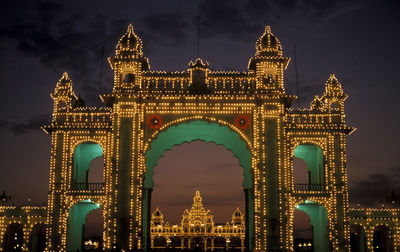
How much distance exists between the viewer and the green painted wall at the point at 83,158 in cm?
3573

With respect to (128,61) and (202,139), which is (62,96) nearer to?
(128,61)

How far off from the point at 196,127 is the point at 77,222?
1083cm

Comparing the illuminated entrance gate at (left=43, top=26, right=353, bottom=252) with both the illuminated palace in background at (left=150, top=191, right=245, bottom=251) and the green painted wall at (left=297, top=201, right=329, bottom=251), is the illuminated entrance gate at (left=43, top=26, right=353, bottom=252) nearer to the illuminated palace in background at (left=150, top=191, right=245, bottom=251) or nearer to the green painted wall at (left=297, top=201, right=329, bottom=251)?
the green painted wall at (left=297, top=201, right=329, bottom=251)

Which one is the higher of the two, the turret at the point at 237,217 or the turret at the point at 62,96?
the turret at the point at 62,96

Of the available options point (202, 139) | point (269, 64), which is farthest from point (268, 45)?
point (202, 139)

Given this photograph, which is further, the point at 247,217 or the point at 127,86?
the point at 247,217

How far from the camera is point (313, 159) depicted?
A: 124ft

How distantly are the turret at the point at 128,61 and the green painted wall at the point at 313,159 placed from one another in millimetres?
12905

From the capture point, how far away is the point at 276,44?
35.5 meters

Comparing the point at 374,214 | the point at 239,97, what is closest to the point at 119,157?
the point at 239,97

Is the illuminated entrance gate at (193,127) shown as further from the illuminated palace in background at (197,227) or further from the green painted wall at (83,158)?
the illuminated palace in background at (197,227)

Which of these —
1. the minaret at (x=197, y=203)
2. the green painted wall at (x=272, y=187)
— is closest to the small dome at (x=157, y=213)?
the minaret at (x=197, y=203)

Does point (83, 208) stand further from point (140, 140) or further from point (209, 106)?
point (209, 106)

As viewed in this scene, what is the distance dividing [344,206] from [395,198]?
500cm
